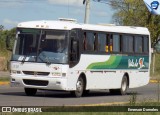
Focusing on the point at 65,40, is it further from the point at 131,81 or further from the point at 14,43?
the point at 131,81

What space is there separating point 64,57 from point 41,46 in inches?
40.4

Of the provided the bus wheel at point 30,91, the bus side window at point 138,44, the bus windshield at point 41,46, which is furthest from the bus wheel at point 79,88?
the bus side window at point 138,44

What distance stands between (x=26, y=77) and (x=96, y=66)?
11.9 feet

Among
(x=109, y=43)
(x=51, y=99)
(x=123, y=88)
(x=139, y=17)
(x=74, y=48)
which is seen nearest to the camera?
(x=51, y=99)

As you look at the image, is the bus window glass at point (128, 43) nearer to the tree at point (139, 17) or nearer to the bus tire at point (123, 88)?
the bus tire at point (123, 88)

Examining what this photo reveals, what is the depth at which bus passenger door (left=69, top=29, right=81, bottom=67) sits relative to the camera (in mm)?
24062

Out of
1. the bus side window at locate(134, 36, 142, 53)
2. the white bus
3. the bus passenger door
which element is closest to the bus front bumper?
the white bus

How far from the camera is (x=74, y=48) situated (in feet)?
79.6

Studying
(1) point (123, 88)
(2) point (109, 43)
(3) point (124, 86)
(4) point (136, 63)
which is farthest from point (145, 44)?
(2) point (109, 43)

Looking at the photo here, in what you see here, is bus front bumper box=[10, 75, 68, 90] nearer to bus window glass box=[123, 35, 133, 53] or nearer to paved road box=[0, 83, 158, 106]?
paved road box=[0, 83, 158, 106]

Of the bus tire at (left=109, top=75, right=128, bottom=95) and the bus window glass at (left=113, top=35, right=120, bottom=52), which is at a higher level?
the bus window glass at (left=113, top=35, right=120, bottom=52)

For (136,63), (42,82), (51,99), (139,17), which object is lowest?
(51,99)

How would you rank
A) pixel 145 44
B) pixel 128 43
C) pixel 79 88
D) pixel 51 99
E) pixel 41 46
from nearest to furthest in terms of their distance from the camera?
pixel 51 99 < pixel 41 46 < pixel 79 88 < pixel 128 43 < pixel 145 44

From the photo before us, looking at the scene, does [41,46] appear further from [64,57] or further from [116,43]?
[116,43]
